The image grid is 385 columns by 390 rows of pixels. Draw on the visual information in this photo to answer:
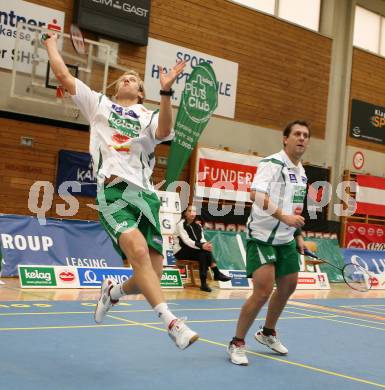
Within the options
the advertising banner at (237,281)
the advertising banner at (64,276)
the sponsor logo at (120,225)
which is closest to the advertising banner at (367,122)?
the advertising banner at (237,281)

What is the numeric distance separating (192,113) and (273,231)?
30.2 ft

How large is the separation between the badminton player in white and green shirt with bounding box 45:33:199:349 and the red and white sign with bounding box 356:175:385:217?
15127 millimetres

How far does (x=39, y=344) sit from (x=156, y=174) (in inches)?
386

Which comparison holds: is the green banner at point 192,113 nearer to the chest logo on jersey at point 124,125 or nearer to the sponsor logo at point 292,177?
the sponsor logo at point 292,177

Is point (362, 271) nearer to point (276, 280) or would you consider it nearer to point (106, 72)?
point (106, 72)

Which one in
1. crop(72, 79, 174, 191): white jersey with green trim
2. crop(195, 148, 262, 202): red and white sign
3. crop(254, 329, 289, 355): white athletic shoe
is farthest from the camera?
crop(195, 148, 262, 202): red and white sign

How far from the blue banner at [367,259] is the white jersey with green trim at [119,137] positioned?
12.0 m

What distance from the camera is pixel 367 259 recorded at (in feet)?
51.8

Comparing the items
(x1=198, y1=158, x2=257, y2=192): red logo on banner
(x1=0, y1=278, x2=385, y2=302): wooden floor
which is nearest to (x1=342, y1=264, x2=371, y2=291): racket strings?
(x1=0, y1=278, x2=385, y2=302): wooden floor

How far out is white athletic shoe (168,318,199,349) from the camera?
393cm

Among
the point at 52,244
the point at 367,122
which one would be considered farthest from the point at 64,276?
the point at 367,122

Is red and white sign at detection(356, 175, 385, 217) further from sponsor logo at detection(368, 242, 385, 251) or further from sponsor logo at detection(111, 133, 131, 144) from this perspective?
sponsor logo at detection(111, 133, 131, 144)

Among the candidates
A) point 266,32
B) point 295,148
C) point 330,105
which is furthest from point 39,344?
point 330,105

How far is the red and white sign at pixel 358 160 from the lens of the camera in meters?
19.1
